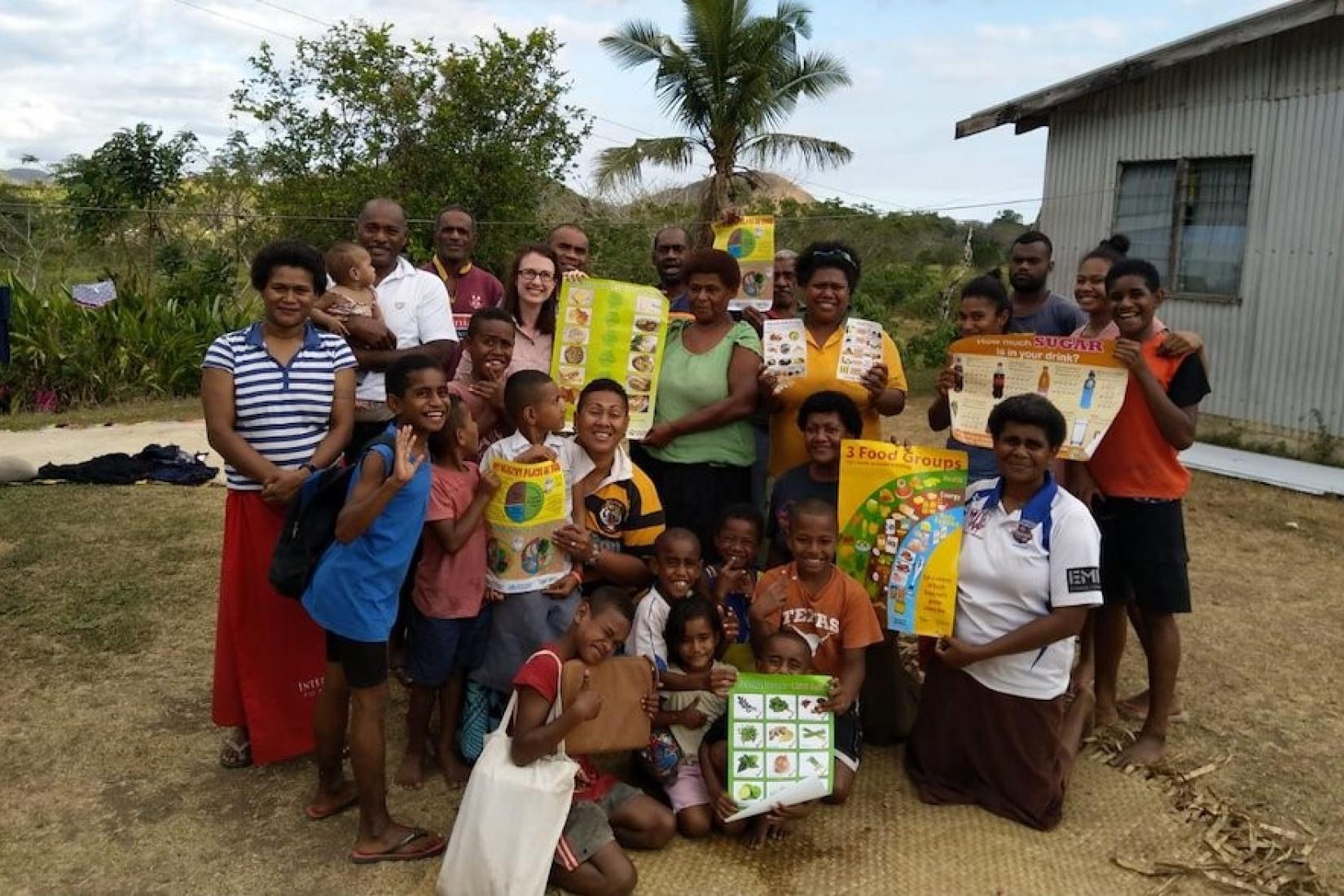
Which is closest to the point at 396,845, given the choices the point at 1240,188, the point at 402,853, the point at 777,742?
the point at 402,853

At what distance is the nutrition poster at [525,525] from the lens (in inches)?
131

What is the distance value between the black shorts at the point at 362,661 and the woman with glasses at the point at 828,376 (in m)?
1.72

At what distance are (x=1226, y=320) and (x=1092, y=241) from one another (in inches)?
62.7

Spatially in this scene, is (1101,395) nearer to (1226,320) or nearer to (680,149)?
(1226,320)

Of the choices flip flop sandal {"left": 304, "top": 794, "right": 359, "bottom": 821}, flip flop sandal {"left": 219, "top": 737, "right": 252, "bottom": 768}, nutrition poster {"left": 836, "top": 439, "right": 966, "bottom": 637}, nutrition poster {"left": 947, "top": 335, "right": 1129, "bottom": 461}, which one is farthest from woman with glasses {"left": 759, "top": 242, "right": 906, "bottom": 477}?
flip flop sandal {"left": 219, "top": 737, "right": 252, "bottom": 768}

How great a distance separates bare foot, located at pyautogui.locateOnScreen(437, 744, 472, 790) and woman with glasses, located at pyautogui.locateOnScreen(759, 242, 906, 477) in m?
1.64

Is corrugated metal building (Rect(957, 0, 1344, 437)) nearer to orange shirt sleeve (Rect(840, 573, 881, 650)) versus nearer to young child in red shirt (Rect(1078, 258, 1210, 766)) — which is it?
young child in red shirt (Rect(1078, 258, 1210, 766))

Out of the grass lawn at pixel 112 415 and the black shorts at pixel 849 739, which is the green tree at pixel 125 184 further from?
the black shorts at pixel 849 739

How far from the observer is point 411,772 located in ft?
11.5

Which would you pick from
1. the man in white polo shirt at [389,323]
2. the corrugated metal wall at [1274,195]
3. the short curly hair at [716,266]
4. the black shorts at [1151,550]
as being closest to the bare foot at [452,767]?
the man in white polo shirt at [389,323]

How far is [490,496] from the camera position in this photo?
10.8 ft

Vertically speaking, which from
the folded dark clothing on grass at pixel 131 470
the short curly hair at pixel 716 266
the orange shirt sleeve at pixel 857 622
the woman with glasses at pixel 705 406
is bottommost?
the folded dark clothing on grass at pixel 131 470

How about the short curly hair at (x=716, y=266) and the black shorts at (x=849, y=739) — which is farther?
the short curly hair at (x=716, y=266)

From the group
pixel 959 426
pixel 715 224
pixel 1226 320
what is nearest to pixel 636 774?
pixel 959 426
